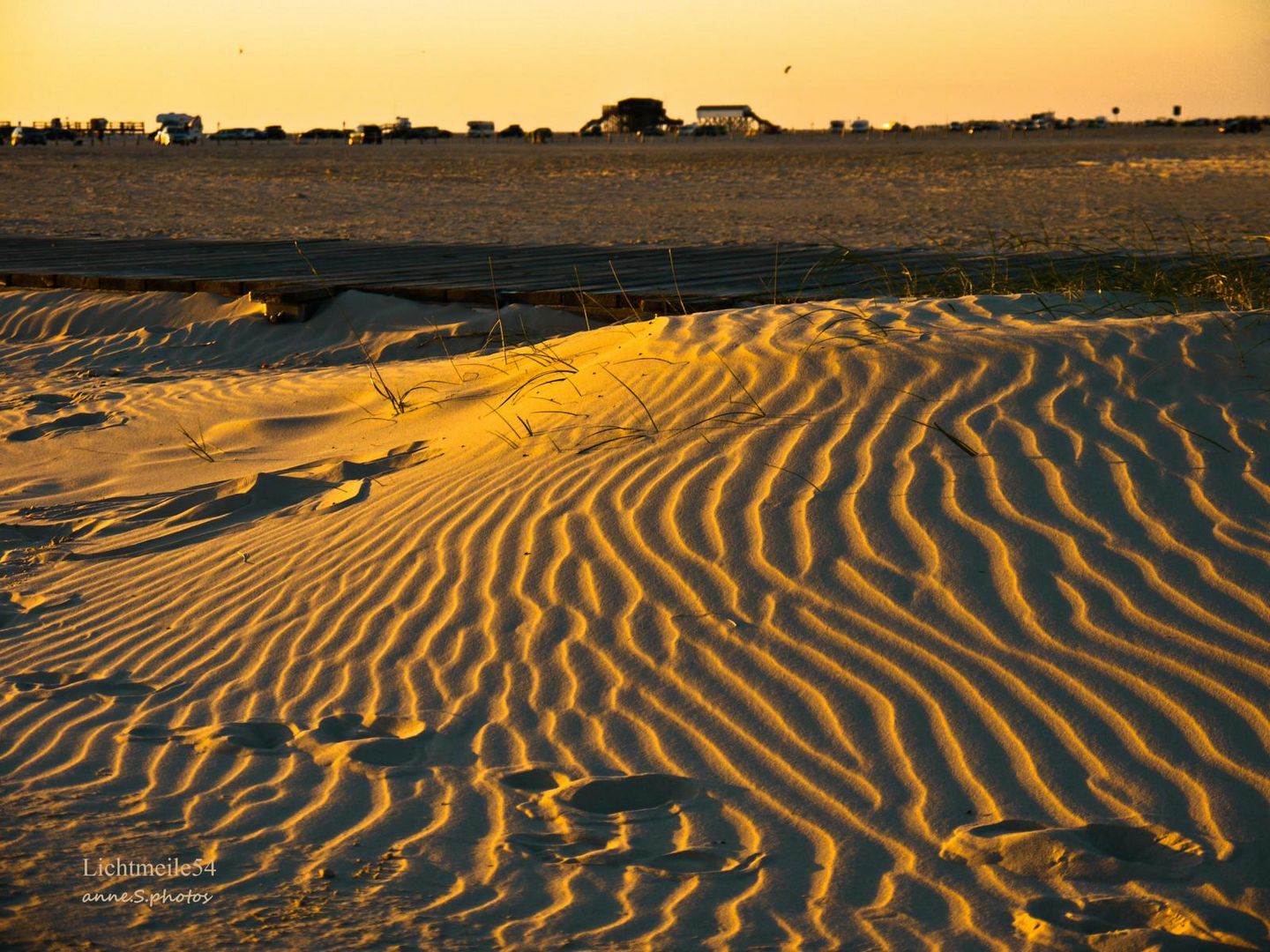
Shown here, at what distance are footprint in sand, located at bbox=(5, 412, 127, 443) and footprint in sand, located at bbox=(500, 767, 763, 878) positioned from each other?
5.38 metres

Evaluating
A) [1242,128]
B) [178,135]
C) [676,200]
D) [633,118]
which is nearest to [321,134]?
[633,118]

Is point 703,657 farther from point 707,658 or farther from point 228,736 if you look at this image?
point 228,736

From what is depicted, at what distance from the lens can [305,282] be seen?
11.1m

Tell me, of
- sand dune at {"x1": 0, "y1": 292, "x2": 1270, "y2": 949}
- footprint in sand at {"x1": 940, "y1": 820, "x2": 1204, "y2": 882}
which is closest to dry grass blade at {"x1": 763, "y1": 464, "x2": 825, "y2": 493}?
sand dune at {"x1": 0, "y1": 292, "x2": 1270, "y2": 949}

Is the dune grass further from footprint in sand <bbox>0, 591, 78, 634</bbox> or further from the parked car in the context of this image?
the parked car

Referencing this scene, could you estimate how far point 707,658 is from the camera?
4.09m

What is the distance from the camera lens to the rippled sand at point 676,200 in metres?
18.8

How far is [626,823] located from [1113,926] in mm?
1119

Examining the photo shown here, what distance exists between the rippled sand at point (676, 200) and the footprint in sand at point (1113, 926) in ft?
24.8

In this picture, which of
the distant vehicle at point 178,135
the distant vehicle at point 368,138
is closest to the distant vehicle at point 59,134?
the distant vehicle at point 178,135

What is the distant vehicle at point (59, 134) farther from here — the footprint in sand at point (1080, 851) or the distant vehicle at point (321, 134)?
the footprint in sand at point (1080, 851)

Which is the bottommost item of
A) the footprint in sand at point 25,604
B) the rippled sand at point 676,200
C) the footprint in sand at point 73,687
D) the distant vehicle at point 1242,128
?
the footprint in sand at point 73,687

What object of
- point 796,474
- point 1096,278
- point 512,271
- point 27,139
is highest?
point 27,139

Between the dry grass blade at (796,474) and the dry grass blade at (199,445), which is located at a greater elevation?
the dry grass blade at (199,445)
